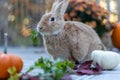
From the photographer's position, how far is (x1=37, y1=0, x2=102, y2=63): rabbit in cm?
348

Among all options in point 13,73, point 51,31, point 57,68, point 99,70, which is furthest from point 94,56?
point 13,73

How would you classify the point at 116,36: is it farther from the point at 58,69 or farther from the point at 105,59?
the point at 58,69

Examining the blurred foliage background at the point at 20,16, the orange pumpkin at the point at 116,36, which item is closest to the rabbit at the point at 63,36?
the orange pumpkin at the point at 116,36

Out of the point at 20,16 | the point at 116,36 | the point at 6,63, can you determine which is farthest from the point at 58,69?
the point at 20,16

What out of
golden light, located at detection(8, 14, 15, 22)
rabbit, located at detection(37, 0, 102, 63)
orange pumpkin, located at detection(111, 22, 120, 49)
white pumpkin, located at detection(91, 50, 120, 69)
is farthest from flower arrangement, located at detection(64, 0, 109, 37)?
white pumpkin, located at detection(91, 50, 120, 69)

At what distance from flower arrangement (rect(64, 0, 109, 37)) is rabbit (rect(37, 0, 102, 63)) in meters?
2.18

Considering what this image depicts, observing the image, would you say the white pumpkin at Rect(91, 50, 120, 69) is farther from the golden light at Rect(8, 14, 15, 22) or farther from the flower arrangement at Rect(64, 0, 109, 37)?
the golden light at Rect(8, 14, 15, 22)

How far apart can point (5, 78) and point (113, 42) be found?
10.8 ft

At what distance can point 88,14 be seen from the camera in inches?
235

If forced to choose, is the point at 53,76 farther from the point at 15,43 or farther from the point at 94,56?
the point at 15,43

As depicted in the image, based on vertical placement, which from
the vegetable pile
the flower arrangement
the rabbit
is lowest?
the vegetable pile

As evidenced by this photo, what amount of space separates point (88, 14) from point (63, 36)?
2425 millimetres

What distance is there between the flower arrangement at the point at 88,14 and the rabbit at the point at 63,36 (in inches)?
86.0

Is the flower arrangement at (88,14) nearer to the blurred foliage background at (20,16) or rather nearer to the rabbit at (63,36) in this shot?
the blurred foliage background at (20,16)
